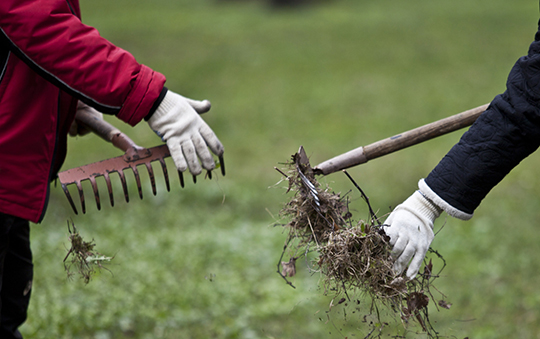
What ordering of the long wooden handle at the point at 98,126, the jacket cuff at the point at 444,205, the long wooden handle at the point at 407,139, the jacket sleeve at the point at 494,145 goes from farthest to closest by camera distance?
the long wooden handle at the point at 98,126, the long wooden handle at the point at 407,139, the jacket cuff at the point at 444,205, the jacket sleeve at the point at 494,145

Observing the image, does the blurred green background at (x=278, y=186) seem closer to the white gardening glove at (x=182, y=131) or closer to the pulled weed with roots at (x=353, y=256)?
the pulled weed with roots at (x=353, y=256)

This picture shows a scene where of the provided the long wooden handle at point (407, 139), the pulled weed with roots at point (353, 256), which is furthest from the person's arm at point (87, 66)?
the long wooden handle at point (407, 139)

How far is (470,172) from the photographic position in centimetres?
195

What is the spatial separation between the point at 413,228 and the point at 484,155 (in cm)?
42

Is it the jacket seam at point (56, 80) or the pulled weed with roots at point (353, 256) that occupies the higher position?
the jacket seam at point (56, 80)

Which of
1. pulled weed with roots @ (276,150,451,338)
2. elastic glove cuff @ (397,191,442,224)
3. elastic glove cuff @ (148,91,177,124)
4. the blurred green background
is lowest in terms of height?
the blurred green background

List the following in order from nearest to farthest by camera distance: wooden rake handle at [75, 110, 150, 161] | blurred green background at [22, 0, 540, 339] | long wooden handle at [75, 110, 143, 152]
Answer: wooden rake handle at [75, 110, 150, 161], long wooden handle at [75, 110, 143, 152], blurred green background at [22, 0, 540, 339]

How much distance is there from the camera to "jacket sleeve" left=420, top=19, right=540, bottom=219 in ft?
6.12

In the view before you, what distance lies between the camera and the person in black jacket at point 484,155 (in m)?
1.87

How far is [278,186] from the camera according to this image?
5875 millimetres

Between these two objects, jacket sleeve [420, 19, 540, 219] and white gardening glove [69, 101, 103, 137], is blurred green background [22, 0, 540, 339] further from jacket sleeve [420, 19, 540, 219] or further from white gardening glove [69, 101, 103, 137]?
white gardening glove [69, 101, 103, 137]

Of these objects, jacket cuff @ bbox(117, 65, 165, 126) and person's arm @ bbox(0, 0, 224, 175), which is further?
jacket cuff @ bbox(117, 65, 165, 126)

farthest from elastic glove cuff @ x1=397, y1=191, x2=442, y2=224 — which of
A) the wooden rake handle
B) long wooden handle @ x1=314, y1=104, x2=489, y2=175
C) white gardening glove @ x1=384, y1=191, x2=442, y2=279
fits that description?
the wooden rake handle

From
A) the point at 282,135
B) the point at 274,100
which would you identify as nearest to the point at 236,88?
the point at 274,100
